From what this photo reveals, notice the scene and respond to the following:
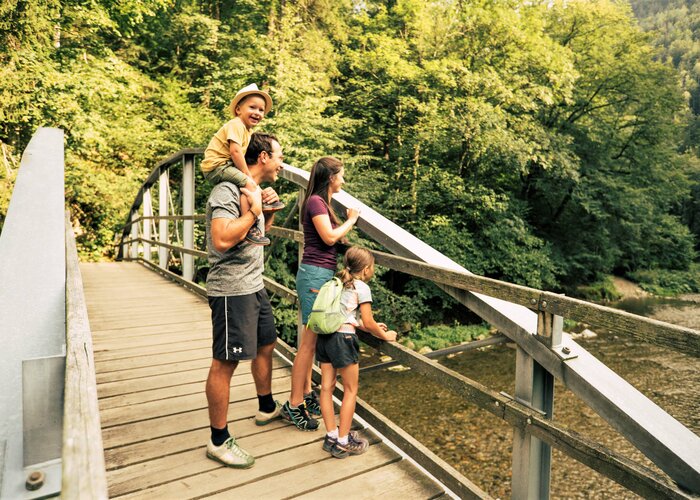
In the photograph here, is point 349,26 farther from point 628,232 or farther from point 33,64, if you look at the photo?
point 628,232

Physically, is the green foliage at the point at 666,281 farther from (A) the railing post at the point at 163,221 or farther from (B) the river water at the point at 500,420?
(A) the railing post at the point at 163,221

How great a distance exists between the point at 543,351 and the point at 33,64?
31.6 ft

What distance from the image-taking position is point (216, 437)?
2010 mm

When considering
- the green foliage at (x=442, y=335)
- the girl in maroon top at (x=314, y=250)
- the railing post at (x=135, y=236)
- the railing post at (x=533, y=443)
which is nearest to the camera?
the railing post at (x=533, y=443)

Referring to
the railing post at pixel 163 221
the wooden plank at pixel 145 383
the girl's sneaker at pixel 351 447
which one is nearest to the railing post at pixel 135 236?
the railing post at pixel 163 221

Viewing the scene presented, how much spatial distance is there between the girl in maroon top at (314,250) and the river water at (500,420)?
407 cm

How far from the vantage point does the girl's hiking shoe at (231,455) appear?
1.98m

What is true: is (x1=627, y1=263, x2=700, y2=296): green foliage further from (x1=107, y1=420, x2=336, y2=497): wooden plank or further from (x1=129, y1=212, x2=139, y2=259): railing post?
(x1=107, y1=420, x2=336, y2=497): wooden plank

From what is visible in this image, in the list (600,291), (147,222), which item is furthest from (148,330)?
(600,291)

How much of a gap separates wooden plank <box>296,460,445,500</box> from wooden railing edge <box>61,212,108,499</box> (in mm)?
1282

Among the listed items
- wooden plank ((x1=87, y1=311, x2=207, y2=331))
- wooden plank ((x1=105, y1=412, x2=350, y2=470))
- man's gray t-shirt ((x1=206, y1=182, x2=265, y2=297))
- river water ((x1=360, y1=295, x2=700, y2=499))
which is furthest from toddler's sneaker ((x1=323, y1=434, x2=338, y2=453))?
river water ((x1=360, y1=295, x2=700, y2=499))

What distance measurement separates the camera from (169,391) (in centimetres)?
273

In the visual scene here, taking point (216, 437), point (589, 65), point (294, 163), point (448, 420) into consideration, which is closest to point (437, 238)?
point (294, 163)

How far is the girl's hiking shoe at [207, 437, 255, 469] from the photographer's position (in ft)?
6.49
